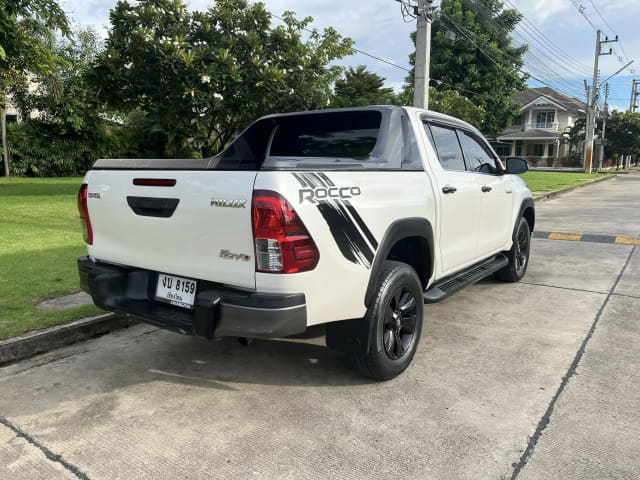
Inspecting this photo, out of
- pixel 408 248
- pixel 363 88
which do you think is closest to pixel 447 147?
pixel 408 248

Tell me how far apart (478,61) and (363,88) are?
1043 cm

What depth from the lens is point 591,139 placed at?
40.4m

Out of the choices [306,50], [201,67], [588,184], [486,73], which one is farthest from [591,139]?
[201,67]

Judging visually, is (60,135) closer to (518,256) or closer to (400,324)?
(518,256)

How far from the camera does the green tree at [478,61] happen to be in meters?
36.3

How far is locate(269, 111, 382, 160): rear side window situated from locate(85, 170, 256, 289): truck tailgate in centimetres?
140

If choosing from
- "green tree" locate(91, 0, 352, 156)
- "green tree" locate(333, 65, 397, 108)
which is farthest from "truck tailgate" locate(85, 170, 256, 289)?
"green tree" locate(333, 65, 397, 108)

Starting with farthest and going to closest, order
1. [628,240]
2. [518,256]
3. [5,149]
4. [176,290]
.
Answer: [5,149], [628,240], [518,256], [176,290]

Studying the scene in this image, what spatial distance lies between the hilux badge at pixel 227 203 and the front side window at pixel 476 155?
2.70m

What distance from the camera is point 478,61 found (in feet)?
121

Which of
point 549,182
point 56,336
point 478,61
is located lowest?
point 56,336

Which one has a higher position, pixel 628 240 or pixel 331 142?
pixel 331 142

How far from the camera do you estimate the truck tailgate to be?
2.72 m

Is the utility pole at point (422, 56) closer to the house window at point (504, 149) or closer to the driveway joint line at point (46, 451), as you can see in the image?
the driveway joint line at point (46, 451)
